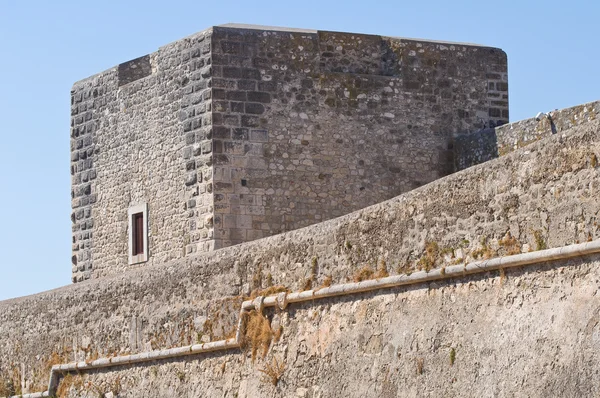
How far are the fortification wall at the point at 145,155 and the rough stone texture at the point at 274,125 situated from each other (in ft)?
0.08

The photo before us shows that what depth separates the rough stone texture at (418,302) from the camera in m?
9.45

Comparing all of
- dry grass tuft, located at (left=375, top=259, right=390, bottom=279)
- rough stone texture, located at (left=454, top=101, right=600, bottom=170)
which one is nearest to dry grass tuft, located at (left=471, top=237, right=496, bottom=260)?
dry grass tuft, located at (left=375, top=259, right=390, bottom=279)

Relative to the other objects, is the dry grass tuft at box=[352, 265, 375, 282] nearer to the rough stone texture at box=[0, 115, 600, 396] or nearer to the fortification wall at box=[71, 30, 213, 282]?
the rough stone texture at box=[0, 115, 600, 396]

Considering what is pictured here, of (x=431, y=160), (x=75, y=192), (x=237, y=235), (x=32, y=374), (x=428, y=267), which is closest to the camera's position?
(x=428, y=267)

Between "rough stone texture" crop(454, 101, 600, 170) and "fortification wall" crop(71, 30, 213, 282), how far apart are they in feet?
11.8

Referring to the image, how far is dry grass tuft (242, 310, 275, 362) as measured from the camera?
12773 millimetres

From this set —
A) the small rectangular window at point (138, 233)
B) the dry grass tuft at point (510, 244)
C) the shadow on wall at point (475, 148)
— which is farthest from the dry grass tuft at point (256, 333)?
the small rectangular window at point (138, 233)

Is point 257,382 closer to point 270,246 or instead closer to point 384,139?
point 270,246

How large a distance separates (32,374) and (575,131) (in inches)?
367

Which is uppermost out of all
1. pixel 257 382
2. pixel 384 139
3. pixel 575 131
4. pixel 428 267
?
pixel 384 139

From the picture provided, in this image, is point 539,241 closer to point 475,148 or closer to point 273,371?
point 273,371

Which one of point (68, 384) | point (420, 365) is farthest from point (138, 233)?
point (420, 365)

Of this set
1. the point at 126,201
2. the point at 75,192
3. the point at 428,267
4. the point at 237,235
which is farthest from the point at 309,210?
the point at 428,267

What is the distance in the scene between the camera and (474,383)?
1007 centimetres
